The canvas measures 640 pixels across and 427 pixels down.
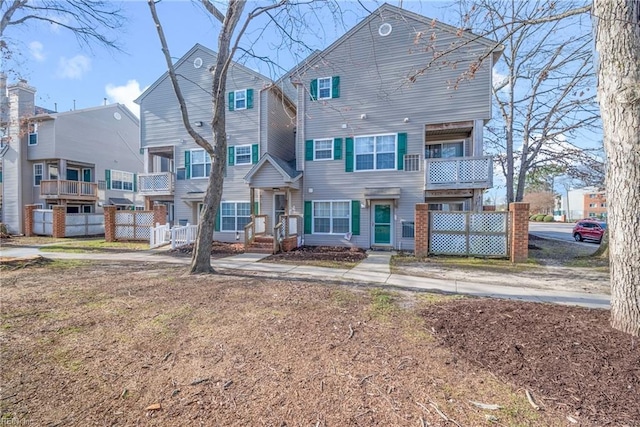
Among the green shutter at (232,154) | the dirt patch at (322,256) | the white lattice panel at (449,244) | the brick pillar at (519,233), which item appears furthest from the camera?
the green shutter at (232,154)

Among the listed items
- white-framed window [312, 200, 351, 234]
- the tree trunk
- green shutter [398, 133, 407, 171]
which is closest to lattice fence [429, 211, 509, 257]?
green shutter [398, 133, 407, 171]

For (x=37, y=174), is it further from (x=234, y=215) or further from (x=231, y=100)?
(x=234, y=215)

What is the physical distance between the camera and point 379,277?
24.3ft

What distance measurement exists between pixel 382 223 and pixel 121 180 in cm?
2284

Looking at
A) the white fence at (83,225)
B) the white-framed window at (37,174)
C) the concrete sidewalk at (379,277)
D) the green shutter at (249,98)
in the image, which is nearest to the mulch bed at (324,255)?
the concrete sidewalk at (379,277)

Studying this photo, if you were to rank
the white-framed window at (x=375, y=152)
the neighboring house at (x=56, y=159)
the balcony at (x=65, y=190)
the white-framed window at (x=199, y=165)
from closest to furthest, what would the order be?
the white-framed window at (x=375, y=152), the white-framed window at (x=199, y=165), the balcony at (x=65, y=190), the neighboring house at (x=56, y=159)

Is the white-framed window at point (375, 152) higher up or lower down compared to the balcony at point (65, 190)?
higher up

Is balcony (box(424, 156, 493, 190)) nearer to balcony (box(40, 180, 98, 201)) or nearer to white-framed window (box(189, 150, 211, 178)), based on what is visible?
white-framed window (box(189, 150, 211, 178))

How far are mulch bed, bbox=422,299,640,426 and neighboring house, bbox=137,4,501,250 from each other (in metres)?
8.18

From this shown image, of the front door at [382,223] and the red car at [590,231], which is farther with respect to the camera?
the red car at [590,231]

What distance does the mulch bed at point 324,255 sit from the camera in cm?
1031

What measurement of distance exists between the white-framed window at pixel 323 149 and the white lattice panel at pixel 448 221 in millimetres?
5432

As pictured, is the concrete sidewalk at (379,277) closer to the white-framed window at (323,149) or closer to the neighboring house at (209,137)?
the neighboring house at (209,137)

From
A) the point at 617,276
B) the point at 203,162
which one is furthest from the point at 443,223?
the point at 203,162
